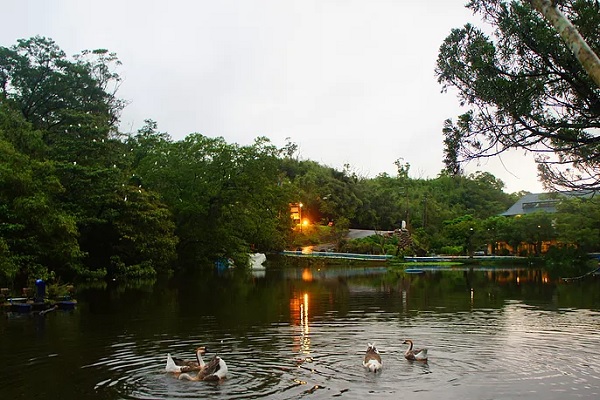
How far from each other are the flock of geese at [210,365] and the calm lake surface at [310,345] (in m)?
0.16

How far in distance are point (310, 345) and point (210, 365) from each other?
3.79m

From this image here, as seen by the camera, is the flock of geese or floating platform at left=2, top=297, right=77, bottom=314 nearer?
the flock of geese

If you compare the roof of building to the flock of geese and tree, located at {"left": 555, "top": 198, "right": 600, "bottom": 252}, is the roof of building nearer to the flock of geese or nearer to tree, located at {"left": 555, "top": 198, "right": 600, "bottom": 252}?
tree, located at {"left": 555, "top": 198, "right": 600, "bottom": 252}

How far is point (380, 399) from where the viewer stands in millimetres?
9711

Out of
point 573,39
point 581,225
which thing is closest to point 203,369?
point 573,39

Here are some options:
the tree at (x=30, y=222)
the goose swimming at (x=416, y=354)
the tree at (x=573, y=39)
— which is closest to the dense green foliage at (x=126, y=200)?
the tree at (x=30, y=222)

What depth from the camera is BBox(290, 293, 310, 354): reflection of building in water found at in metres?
14.3

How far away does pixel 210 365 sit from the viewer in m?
11.0

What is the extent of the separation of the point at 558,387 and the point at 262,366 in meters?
5.36

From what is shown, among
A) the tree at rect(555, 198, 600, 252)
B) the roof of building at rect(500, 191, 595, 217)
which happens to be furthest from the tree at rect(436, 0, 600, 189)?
the roof of building at rect(500, 191, 595, 217)

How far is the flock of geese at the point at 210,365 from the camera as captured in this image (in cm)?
1096

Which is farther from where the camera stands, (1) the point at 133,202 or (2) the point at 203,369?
(1) the point at 133,202

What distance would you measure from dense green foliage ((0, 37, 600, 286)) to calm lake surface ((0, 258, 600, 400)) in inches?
168

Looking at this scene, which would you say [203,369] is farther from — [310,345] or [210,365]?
[310,345]
